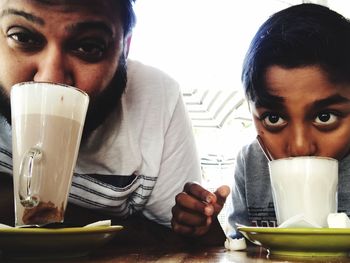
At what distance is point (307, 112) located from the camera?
114 cm

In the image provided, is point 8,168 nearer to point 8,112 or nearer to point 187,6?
point 8,112

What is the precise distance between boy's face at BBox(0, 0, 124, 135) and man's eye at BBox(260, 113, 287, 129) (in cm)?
53

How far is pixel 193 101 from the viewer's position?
13.3 feet

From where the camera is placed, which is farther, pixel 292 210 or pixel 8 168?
pixel 8 168

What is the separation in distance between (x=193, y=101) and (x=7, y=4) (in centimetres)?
306

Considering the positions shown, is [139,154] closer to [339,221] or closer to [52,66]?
[52,66]

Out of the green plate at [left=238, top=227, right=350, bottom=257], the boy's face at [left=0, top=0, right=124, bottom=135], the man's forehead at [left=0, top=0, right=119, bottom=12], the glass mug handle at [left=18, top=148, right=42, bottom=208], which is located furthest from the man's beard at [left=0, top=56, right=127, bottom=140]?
the green plate at [left=238, top=227, right=350, bottom=257]

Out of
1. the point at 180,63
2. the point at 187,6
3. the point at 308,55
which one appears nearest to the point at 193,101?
the point at 180,63

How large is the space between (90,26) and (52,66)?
0.15 meters

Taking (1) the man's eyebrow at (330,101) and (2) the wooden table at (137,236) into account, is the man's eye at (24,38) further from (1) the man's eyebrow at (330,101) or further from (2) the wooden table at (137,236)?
(1) the man's eyebrow at (330,101)

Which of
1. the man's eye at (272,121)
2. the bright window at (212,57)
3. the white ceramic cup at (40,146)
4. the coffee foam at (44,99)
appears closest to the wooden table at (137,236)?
the white ceramic cup at (40,146)

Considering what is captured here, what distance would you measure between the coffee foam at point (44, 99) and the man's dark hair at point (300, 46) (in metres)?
0.65

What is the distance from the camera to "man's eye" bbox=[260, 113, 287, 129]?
3.96 feet

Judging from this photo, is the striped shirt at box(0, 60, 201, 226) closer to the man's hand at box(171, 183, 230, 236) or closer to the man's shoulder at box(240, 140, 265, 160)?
the man's shoulder at box(240, 140, 265, 160)
